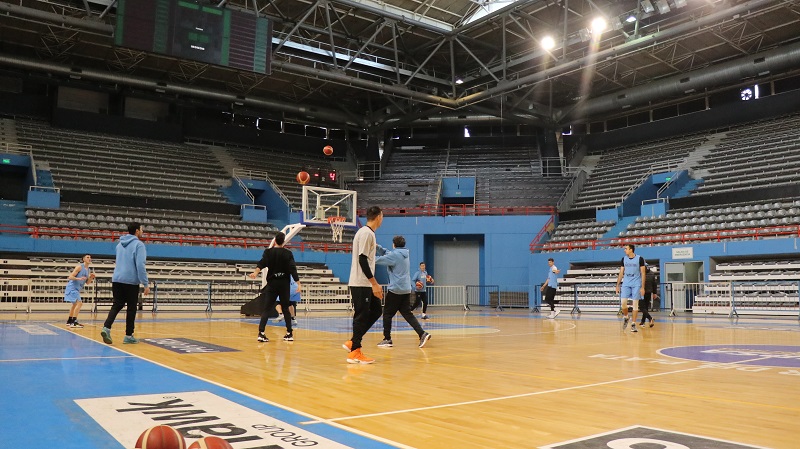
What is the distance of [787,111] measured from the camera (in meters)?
30.9

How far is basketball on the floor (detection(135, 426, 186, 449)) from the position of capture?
2412mm

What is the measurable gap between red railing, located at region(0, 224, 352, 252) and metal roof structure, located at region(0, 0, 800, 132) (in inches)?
307

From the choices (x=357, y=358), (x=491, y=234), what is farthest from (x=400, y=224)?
(x=357, y=358)

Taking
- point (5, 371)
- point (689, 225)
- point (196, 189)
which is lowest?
point (5, 371)

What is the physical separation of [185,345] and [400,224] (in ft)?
76.8

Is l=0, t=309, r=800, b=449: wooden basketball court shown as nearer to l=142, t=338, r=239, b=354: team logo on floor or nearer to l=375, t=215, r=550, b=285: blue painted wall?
l=142, t=338, r=239, b=354: team logo on floor

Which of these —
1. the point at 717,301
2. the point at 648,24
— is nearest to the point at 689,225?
the point at 717,301

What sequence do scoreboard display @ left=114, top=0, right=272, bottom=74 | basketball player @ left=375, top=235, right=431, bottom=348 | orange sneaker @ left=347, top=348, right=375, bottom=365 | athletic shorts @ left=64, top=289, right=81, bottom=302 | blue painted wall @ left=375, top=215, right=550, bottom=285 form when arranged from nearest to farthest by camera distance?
orange sneaker @ left=347, top=348, right=375, bottom=365
basketball player @ left=375, top=235, right=431, bottom=348
athletic shorts @ left=64, top=289, right=81, bottom=302
scoreboard display @ left=114, top=0, right=272, bottom=74
blue painted wall @ left=375, top=215, right=550, bottom=285

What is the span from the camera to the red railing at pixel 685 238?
75.7 feet

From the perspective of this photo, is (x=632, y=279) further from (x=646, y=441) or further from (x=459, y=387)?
(x=646, y=441)

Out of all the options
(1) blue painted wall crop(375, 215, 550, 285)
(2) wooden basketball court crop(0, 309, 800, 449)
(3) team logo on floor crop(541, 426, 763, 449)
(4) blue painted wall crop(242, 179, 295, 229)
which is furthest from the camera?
(4) blue painted wall crop(242, 179, 295, 229)

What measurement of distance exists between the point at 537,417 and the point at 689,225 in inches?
974

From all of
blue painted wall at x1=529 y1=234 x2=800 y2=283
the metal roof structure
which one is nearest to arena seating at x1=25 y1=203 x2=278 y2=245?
the metal roof structure

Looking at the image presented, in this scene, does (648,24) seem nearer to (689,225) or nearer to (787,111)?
(689,225)
